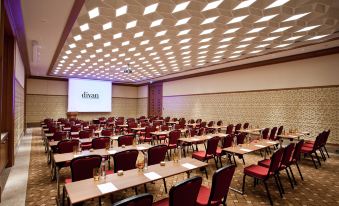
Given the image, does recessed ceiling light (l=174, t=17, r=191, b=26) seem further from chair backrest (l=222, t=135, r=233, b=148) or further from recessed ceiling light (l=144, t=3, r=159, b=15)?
chair backrest (l=222, t=135, r=233, b=148)

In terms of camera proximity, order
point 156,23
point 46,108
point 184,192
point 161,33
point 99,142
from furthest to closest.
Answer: point 46,108, point 161,33, point 156,23, point 99,142, point 184,192

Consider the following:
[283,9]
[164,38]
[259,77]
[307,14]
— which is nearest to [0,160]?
[164,38]

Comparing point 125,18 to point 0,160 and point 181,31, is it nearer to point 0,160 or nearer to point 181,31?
point 181,31

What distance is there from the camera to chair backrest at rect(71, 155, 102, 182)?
11.0ft

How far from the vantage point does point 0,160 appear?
15.7 ft

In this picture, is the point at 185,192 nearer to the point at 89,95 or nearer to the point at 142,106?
the point at 89,95

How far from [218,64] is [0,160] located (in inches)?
426

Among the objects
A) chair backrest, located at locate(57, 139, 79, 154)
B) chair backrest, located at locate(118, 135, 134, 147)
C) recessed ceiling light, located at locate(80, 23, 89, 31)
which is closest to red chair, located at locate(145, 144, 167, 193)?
chair backrest, located at locate(118, 135, 134, 147)

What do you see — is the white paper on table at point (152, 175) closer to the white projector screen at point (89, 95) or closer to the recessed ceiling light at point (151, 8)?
the recessed ceiling light at point (151, 8)

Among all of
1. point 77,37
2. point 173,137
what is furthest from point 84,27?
point 173,137

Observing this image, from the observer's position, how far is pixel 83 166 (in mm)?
3422

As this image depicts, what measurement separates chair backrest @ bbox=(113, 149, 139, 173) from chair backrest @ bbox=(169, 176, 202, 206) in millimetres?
1831

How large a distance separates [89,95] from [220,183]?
18.2m

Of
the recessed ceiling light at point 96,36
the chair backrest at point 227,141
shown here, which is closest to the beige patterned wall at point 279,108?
the chair backrest at point 227,141
